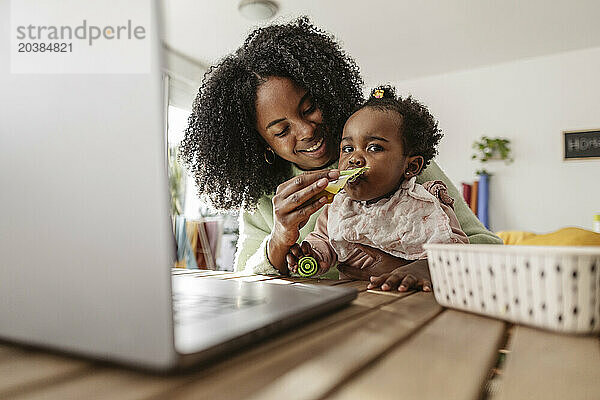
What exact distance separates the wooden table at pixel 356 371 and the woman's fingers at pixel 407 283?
225 mm

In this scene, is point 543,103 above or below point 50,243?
above

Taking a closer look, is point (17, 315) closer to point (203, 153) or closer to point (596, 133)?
point (203, 153)

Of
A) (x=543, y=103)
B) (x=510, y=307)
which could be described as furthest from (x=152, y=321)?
(x=543, y=103)

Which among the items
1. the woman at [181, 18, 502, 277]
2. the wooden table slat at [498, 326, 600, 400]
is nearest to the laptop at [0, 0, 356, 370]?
the wooden table slat at [498, 326, 600, 400]

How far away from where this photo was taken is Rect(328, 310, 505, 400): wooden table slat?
0.72ft

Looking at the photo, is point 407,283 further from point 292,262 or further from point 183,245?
point 183,245

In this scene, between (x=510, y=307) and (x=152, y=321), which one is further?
(x=510, y=307)

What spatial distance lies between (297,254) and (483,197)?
2551 mm

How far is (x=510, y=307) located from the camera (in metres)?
0.38

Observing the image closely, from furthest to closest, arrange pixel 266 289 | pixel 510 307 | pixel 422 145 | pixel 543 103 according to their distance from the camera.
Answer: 1. pixel 543 103
2. pixel 422 145
3. pixel 266 289
4. pixel 510 307

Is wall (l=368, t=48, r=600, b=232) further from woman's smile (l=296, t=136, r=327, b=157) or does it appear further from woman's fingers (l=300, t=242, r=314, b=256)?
woman's fingers (l=300, t=242, r=314, b=256)

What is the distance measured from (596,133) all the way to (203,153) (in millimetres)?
2975

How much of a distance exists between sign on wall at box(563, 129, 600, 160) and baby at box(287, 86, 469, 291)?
2597 mm

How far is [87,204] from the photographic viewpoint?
23 cm
